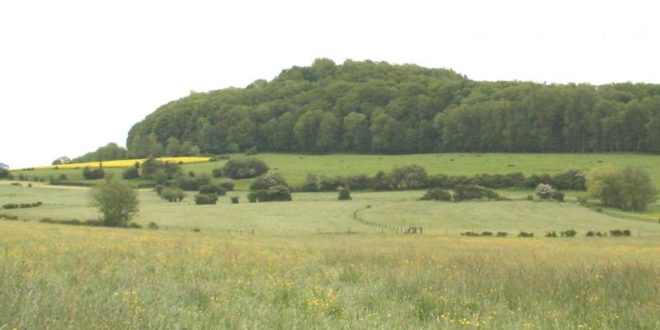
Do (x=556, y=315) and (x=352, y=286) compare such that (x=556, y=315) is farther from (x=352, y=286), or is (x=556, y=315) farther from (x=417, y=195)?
(x=417, y=195)

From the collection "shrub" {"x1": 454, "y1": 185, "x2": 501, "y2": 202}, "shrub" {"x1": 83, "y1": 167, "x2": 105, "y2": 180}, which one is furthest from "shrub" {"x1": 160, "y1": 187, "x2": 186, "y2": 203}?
→ "shrub" {"x1": 454, "y1": 185, "x2": 501, "y2": 202}

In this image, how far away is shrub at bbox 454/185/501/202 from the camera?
90875mm

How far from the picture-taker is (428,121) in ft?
550

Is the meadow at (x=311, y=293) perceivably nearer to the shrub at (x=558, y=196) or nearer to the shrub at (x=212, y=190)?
the shrub at (x=558, y=196)

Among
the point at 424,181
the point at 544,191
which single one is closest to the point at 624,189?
the point at 544,191

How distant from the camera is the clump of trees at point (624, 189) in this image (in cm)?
8788

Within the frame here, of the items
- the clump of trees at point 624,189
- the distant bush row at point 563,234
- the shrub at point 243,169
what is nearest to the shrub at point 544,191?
the clump of trees at point 624,189

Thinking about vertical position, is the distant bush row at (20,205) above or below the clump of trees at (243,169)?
below

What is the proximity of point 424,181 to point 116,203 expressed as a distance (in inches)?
2222

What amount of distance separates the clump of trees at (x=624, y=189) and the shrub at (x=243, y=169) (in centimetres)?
6204

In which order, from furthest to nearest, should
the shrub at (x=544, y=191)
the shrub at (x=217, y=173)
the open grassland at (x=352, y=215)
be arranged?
the shrub at (x=217, y=173) → the shrub at (x=544, y=191) → the open grassland at (x=352, y=215)

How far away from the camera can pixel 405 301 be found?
8828 mm

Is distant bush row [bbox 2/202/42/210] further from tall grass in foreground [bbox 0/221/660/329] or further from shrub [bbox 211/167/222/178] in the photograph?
tall grass in foreground [bbox 0/221/660/329]

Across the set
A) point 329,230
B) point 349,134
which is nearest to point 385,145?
point 349,134
